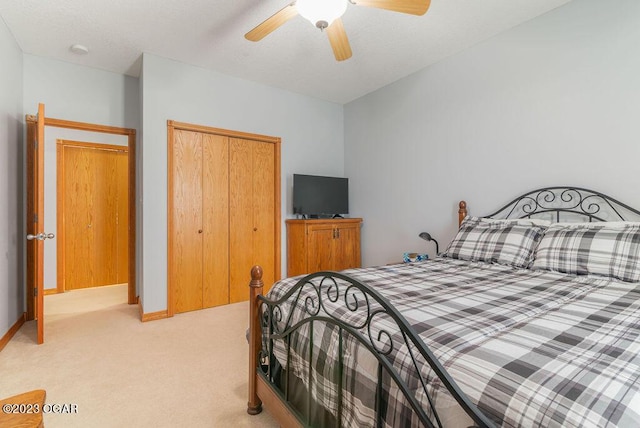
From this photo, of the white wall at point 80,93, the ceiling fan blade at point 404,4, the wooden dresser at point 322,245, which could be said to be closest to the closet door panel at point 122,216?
the white wall at point 80,93

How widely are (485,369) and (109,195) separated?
17.4 feet

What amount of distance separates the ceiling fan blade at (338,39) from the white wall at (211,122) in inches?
68.1

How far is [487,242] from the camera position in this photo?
2.36 meters

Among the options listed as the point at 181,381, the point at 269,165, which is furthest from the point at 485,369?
the point at 269,165

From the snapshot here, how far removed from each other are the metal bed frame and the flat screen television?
2083mm

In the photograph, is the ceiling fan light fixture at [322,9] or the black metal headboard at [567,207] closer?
the ceiling fan light fixture at [322,9]

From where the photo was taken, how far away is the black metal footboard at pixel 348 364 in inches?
33.0

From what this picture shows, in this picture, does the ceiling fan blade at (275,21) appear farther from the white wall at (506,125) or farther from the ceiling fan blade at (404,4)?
the white wall at (506,125)

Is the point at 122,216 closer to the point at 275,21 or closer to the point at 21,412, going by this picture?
the point at 275,21

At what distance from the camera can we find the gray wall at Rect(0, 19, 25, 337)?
8.40ft

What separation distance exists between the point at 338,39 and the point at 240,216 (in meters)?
2.26

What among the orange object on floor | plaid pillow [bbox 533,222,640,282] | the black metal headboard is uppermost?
the black metal headboard

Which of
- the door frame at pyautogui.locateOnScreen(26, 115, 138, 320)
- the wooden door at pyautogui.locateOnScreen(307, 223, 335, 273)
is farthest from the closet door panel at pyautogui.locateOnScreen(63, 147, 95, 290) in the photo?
the wooden door at pyautogui.locateOnScreen(307, 223, 335, 273)

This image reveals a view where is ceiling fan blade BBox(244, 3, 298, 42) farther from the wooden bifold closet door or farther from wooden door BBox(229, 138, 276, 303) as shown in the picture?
wooden door BBox(229, 138, 276, 303)
